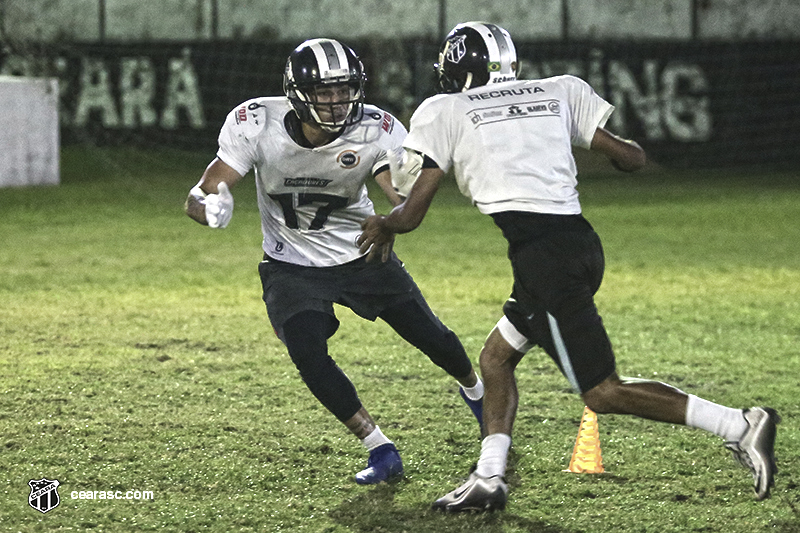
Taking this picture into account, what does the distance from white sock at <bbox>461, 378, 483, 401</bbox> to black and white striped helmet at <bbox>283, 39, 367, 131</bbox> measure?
1410 millimetres

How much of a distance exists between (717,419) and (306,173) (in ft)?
6.92

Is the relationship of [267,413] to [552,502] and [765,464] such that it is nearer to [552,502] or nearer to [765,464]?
[552,502]

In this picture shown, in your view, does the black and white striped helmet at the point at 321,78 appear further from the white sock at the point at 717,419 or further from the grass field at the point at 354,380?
the white sock at the point at 717,419

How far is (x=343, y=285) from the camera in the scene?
5.05 metres

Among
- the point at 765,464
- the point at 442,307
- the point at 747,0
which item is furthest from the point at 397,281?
the point at 747,0

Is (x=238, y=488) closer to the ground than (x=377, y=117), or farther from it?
closer to the ground

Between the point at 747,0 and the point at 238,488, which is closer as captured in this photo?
the point at 238,488

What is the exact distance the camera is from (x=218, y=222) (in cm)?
439

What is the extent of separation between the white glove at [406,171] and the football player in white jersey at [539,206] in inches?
0.8

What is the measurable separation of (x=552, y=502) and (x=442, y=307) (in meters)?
4.40

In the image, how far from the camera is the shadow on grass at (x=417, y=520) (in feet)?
13.6

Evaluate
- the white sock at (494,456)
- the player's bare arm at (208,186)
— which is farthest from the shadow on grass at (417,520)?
the player's bare arm at (208,186)

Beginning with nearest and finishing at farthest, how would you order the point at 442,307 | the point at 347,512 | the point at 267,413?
the point at 347,512 → the point at 267,413 → the point at 442,307
